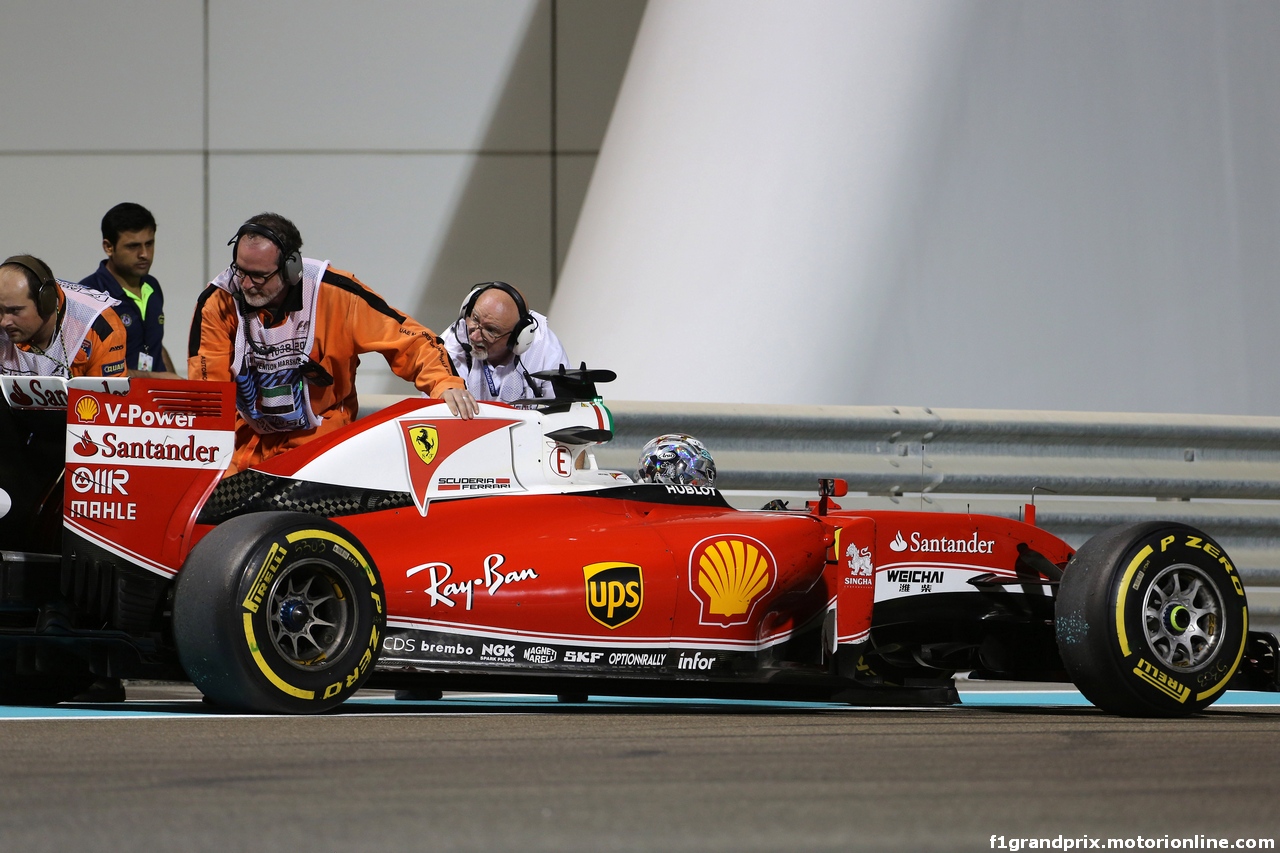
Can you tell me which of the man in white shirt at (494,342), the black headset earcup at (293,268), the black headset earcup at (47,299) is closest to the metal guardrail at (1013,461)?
the man in white shirt at (494,342)

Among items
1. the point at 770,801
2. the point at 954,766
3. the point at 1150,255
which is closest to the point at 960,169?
the point at 1150,255

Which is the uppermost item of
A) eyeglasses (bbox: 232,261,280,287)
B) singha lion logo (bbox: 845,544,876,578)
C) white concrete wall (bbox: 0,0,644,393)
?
white concrete wall (bbox: 0,0,644,393)

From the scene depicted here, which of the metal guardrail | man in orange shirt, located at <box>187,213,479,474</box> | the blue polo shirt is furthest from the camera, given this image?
the metal guardrail

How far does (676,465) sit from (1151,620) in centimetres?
179

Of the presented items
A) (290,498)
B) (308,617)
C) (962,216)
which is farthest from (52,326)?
(962,216)

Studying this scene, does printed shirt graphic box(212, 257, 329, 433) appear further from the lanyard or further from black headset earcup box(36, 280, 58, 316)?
the lanyard

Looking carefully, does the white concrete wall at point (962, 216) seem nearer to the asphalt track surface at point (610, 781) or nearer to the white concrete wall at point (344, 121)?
the white concrete wall at point (344, 121)

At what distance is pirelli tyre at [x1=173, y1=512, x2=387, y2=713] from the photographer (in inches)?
239

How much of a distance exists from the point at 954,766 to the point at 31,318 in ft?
13.4

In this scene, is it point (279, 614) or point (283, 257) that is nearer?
point (279, 614)

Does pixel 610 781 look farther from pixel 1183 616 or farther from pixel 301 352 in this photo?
pixel 301 352

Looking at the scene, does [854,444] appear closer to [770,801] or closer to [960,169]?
[960,169]

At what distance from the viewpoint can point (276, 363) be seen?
25.2 feet

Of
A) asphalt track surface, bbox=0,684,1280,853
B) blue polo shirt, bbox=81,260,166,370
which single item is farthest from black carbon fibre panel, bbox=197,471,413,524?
blue polo shirt, bbox=81,260,166,370
